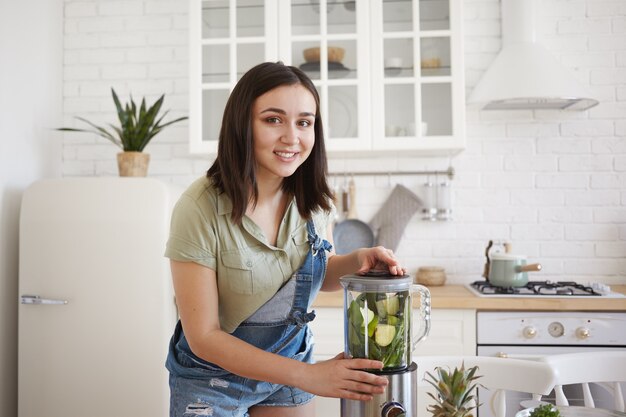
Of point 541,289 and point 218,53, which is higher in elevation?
point 218,53

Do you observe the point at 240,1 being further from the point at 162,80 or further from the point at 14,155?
the point at 14,155

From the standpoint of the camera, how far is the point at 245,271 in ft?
4.44

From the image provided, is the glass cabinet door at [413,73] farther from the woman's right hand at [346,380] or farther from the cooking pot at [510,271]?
the woman's right hand at [346,380]

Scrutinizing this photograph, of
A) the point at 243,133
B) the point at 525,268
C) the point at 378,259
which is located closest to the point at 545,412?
the point at 378,259

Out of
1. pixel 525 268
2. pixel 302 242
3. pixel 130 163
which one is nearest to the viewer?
pixel 302 242

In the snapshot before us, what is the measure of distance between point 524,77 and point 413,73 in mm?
501

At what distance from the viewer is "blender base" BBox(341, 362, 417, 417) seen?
3.36 ft

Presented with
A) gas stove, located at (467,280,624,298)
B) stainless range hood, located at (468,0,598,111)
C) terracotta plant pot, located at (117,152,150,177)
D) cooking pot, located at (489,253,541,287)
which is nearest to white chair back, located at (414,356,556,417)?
gas stove, located at (467,280,624,298)

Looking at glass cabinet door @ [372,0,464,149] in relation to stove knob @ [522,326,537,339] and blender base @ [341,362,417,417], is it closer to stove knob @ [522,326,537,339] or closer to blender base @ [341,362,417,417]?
stove knob @ [522,326,537,339]

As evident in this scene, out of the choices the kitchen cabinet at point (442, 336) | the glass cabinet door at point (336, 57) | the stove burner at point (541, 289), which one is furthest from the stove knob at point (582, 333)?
the glass cabinet door at point (336, 57)

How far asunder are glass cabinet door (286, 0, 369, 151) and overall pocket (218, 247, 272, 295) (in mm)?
1479

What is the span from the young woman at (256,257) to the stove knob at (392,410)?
128 mm

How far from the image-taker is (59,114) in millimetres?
3219

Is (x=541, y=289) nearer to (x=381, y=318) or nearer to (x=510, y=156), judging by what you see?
(x=510, y=156)
